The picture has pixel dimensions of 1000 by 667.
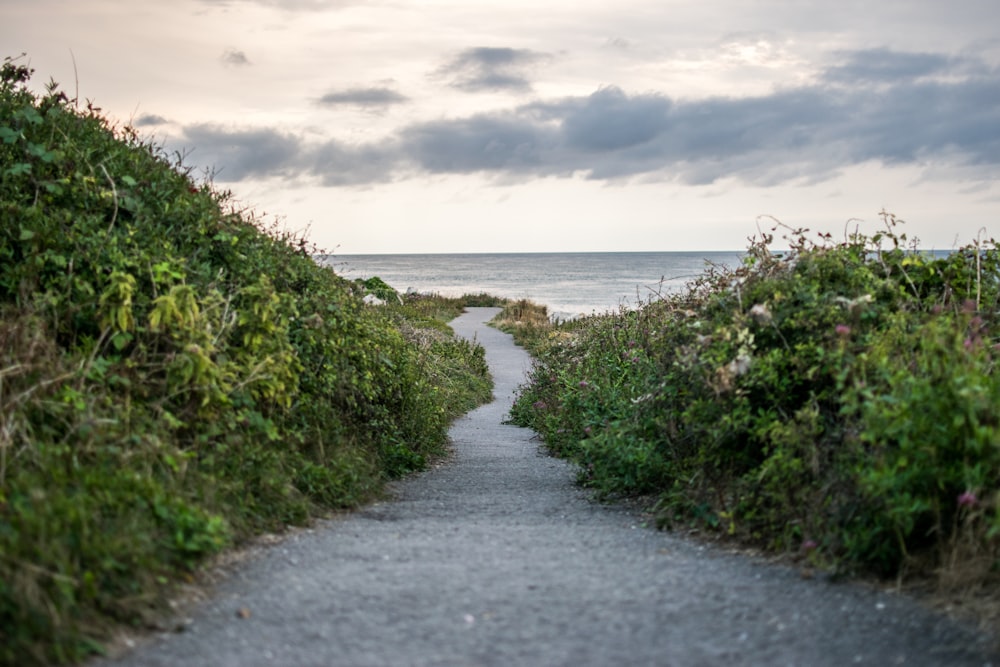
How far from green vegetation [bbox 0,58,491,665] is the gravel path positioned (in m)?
0.38

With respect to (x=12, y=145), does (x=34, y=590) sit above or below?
below

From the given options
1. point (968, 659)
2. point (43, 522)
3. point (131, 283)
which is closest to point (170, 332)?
point (131, 283)

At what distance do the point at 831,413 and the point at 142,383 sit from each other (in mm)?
4434

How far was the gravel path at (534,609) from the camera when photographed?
3760 millimetres

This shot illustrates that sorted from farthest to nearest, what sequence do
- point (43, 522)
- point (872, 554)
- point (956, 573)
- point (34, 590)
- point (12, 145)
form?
point (12, 145), point (872, 554), point (956, 573), point (43, 522), point (34, 590)

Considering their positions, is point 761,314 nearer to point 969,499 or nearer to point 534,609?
point 969,499

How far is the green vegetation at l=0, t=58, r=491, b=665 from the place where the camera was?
3961 millimetres

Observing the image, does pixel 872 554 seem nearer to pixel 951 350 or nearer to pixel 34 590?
pixel 951 350

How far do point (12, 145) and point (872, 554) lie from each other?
682 cm

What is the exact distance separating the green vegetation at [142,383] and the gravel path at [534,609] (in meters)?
0.38

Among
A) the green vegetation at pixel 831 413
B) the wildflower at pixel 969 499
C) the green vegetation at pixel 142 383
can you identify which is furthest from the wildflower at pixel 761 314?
the green vegetation at pixel 142 383

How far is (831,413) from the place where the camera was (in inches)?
224

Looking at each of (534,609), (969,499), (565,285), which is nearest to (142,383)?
(534,609)

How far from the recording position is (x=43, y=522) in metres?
3.86
